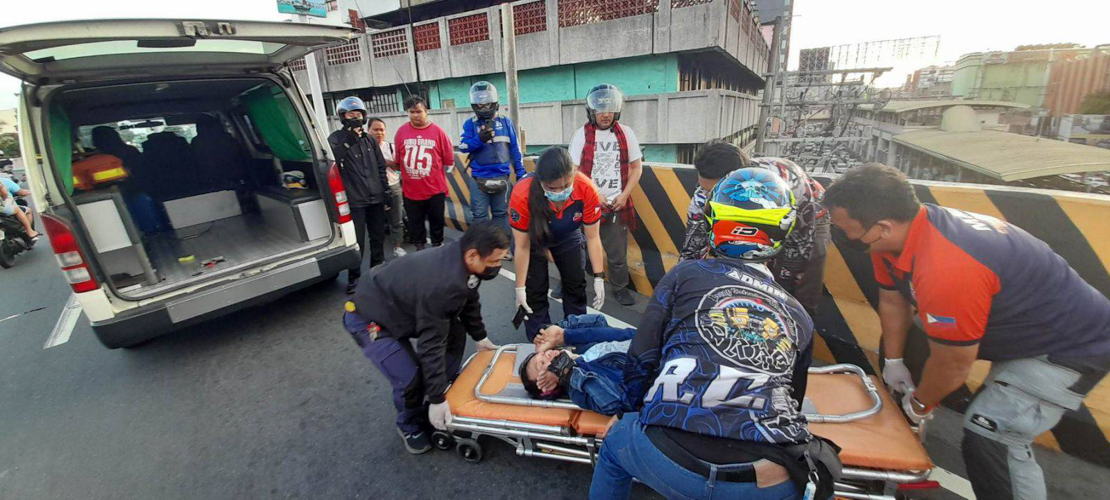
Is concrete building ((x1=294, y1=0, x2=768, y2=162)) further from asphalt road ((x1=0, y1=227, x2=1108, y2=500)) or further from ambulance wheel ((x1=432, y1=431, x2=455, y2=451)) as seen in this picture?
ambulance wheel ((x1=432, y1=431, x2=455, y2=451))

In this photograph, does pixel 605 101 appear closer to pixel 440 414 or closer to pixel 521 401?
pixel 521 401

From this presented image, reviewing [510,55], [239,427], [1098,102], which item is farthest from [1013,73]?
[239,427]

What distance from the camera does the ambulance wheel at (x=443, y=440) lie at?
272 centimetres

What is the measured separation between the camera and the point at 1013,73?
22062 millimetres

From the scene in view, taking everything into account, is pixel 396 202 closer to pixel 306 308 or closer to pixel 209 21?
pixel 306 308

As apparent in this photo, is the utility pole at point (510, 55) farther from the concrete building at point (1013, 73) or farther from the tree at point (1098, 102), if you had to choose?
the concrete building at point (1013, 73)

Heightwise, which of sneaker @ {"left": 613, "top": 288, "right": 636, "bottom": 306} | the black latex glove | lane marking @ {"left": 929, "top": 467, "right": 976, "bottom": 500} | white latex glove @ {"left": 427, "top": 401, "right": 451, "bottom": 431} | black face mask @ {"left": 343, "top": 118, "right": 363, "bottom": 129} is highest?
black face mask @ {"left": 343, "top": 118, "right": 363, "bottom": 129}

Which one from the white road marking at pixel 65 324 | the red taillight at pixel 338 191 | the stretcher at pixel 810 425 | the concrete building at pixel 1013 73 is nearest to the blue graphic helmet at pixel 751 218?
the stretcher at pixel 810 425

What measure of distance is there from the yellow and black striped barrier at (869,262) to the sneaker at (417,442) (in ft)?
9.00

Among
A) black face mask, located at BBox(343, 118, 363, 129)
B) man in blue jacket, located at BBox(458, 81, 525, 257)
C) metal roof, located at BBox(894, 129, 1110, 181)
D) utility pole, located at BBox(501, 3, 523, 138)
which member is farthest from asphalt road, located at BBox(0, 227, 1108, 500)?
metal roof, located at BBox(894, 129, 1110, 181)

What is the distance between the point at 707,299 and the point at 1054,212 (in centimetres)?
240

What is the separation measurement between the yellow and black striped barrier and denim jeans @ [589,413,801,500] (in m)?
1.93

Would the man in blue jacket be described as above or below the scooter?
above

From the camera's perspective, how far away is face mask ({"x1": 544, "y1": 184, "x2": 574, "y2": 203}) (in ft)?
10.2
